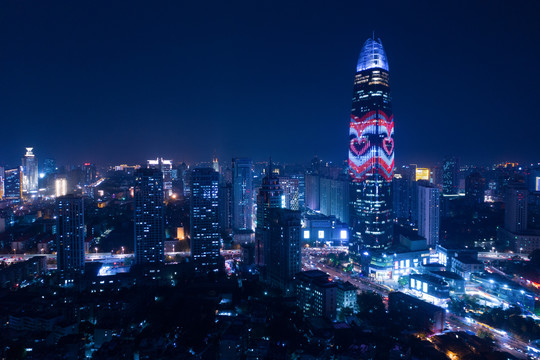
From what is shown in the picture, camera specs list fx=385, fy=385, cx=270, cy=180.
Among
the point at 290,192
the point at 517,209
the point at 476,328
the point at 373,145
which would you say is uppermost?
the point at 373,145

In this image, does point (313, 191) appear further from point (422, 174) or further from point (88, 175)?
point (88, 175)

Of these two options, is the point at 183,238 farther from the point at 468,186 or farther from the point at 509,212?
the point at 468,186

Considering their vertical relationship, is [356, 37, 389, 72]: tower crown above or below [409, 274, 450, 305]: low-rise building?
above

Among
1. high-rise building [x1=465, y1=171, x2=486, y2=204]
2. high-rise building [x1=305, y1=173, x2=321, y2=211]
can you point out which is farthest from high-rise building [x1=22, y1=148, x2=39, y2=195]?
high-rise building [x1=465, y1=171, x2=486, y2=204]

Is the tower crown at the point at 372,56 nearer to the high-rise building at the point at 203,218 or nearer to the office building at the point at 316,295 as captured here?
the high-rise building at the point at 203,218

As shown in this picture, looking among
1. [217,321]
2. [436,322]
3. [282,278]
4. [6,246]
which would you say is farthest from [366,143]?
[6,246]

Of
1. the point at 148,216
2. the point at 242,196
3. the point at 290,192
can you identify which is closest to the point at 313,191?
the point at 290,192

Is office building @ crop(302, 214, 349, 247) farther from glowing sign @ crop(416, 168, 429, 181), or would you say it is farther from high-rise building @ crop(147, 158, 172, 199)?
high-rise building @ crop(147, 158, 172, 199)
